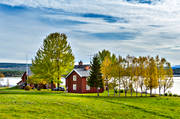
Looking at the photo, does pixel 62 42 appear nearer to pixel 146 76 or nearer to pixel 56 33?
pixel 56 33

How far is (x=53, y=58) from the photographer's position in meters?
50.8

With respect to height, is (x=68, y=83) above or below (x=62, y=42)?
below

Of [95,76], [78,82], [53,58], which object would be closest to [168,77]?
[95,76]

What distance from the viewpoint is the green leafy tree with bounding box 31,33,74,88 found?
163 ft

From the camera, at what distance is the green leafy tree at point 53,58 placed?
49.7 meters

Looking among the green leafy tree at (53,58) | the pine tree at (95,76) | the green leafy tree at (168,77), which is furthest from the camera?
the green leafy tree at (53,58)

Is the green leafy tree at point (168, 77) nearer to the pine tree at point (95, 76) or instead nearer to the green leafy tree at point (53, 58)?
the pine tree at point (95, 76)

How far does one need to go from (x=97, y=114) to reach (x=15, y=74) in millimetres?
186258

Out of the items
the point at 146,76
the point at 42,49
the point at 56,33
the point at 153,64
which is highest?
the point at 56,33

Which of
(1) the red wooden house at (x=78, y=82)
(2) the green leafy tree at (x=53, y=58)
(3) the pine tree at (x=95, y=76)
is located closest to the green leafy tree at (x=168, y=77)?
(3) the pine tree at (x=95, y=76)

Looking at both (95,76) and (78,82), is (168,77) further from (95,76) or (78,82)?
(78,82)

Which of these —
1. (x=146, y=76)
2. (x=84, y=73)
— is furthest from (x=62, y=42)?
(x=146, y=76)

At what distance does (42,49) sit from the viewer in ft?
165

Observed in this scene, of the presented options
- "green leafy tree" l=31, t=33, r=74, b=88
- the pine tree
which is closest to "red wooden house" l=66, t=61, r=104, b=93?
"green leafy tree" l=31, t=33, r=74, b=88
